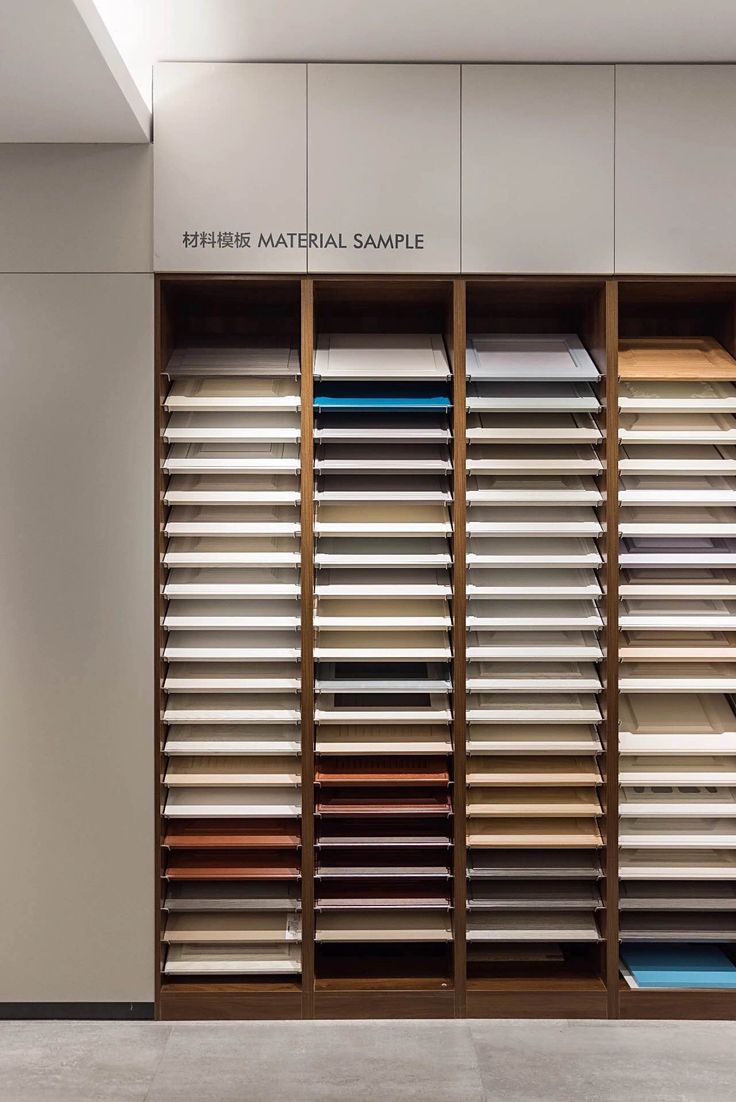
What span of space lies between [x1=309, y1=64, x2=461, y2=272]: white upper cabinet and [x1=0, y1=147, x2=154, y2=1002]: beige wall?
608 mm

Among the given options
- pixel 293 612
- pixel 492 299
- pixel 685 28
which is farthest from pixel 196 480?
pixel 685 28

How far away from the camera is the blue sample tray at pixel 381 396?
10.1 feet

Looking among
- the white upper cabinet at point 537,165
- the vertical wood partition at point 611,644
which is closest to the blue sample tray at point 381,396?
the white upper cabinet at point 537,165

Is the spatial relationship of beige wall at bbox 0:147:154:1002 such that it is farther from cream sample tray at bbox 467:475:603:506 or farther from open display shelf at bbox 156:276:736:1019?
cream sample tray at bbox 467:475:603:506

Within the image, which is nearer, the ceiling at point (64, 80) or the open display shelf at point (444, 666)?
the ceiling at point (64, 80)

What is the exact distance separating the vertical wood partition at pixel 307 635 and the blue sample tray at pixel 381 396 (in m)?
0.08

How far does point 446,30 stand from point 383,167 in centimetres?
43

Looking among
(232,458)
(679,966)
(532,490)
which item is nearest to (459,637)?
(532,490)

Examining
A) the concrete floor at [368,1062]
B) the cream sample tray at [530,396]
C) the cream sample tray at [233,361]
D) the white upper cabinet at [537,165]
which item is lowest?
the concrete floor at [368,1062]

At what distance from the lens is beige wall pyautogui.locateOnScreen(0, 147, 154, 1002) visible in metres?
3.01

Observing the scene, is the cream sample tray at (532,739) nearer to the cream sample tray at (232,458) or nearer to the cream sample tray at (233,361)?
the cream sample tray at (232,458)

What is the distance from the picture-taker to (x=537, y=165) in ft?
9.93

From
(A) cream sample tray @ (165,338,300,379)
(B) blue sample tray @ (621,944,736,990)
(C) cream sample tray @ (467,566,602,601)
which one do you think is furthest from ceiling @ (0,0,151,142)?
(B) blue sample tray @ (621,944,736,990)

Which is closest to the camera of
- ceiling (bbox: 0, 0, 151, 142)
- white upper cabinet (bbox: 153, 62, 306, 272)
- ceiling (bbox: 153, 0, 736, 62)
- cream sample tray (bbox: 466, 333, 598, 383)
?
ceiling (bbox: 0, 0, 151, 142)
